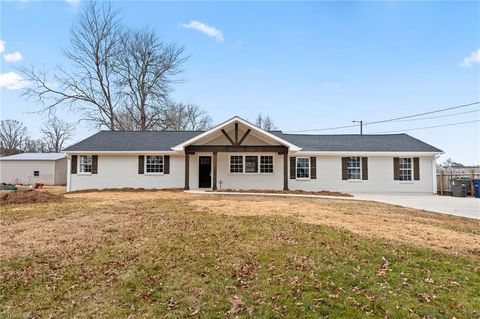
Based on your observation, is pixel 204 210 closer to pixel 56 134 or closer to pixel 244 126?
pixel 244 126

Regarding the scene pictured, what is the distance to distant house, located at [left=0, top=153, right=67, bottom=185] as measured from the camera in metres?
28.1

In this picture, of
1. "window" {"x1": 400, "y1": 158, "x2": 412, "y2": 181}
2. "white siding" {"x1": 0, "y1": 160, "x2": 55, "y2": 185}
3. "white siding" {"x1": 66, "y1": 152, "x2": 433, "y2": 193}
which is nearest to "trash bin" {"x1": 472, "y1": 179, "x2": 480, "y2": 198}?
"white siding" {"x1": 66, "y1": 152, "x2": 433, "y2": 193}

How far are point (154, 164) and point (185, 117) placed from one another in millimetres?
21338

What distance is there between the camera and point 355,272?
477 cm

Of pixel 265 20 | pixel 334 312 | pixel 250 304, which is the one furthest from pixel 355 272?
pixel 265 20

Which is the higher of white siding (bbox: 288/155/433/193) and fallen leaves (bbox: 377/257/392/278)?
white siding (bbox: 288/155/433/193)

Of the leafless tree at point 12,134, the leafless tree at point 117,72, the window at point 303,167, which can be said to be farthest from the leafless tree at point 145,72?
the leafless tree at point 12,134

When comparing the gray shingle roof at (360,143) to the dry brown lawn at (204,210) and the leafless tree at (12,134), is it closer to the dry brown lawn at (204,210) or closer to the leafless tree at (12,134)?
the dry brown lawn at (204,210)

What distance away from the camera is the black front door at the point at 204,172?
1945 centimetres

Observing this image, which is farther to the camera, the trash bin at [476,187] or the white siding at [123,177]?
the white siding at [123,177]

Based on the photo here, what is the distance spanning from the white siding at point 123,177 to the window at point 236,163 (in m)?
2.94

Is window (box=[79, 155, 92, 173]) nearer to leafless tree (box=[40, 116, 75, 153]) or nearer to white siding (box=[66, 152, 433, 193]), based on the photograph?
white siding (box=[66, 152, 433, 193])

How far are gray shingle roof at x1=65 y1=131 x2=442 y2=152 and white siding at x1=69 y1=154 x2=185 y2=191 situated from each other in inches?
28.6

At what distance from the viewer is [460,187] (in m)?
17.3
